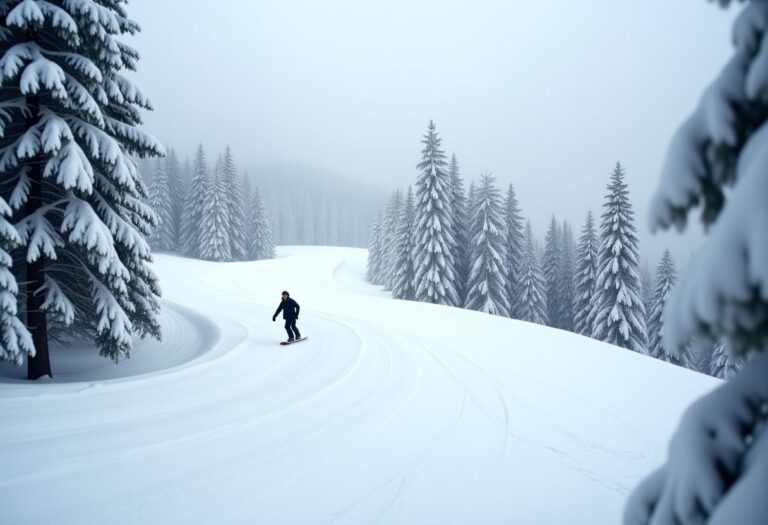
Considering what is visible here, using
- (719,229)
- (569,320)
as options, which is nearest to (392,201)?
(569,320)

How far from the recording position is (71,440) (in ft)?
17.1

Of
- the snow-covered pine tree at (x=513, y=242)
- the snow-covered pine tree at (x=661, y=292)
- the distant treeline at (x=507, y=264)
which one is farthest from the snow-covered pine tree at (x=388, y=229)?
the snow-covered pine tree at (x=661, y=292)

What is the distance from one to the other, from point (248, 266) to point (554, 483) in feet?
126

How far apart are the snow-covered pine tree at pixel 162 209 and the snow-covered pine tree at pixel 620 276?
57.0 metres

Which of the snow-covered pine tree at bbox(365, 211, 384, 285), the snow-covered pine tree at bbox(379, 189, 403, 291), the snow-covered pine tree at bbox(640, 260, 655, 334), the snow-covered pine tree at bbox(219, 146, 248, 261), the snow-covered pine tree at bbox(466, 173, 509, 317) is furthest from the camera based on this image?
the snow-covered pine tree at bbox(219, 146, 248, 261)

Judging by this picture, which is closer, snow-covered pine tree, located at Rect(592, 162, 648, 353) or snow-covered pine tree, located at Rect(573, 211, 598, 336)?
snow-covered pine tree, located at Rect(592, 162, 648, 353)

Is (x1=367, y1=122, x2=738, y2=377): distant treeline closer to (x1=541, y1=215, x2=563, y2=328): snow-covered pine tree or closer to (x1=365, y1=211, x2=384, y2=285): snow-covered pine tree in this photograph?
(x1=541, y1=215, x2=563, y2=328): snow-covered pine tree

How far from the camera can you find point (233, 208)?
54719 millimetres

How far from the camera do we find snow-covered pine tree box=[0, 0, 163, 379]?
7.56 meters

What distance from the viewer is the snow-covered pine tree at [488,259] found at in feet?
98.1

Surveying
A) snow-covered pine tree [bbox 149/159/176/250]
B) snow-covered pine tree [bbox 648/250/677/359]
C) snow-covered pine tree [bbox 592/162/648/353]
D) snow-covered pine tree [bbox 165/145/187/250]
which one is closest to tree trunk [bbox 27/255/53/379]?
snow-covered pine tree [bbox 592/162/648/353]

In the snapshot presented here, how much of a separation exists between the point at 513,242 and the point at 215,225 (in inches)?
1525

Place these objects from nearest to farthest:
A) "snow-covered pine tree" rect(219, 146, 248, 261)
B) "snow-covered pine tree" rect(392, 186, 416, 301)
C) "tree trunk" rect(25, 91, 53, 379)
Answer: "tree trunk" rect(25, 91, 53, 379), "snow-covered pine tree" rect(392, 186, 416, 301), "snow-covered pine tree" rect(219, 146, 248, 261)

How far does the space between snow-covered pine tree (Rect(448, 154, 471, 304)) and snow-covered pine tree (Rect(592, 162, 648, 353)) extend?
1097 centimetres
